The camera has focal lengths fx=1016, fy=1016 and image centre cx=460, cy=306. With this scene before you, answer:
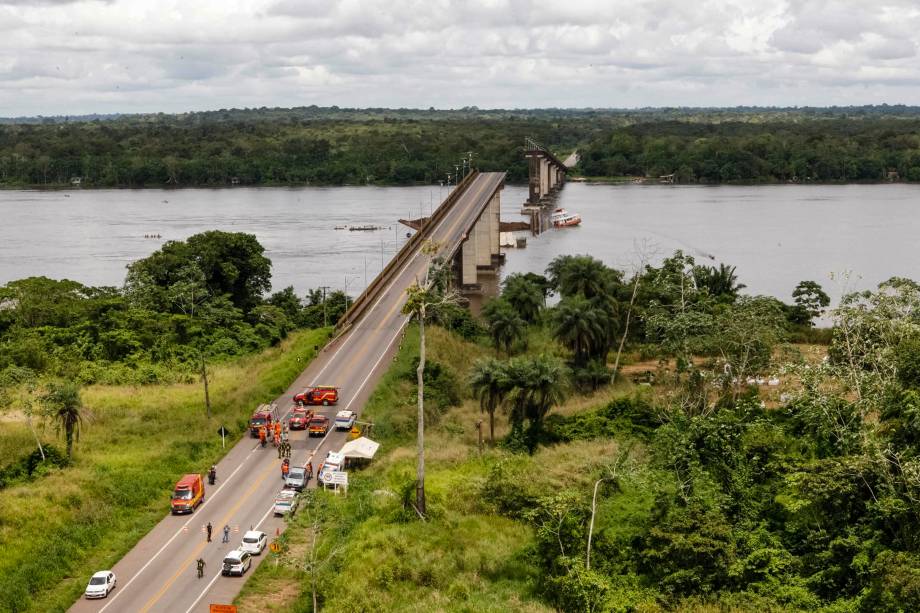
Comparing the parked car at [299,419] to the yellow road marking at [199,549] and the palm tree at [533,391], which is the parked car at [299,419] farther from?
the palm tree at [533,391]

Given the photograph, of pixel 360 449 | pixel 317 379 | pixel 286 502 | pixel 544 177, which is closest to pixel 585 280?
pixel 317 379

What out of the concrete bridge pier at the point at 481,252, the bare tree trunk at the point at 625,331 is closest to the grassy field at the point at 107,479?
the bare tree trunk at the point at 625,331

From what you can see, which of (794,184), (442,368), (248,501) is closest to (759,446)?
(248,501)

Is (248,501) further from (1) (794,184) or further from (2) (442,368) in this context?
(1) (794,184)

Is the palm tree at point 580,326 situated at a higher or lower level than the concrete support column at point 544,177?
lower

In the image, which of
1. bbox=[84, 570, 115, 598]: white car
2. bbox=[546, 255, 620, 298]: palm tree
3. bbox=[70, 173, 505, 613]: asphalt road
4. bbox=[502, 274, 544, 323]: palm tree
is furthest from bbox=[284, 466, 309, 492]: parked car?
bbox=[502, 274, 544, 323]: palm tree

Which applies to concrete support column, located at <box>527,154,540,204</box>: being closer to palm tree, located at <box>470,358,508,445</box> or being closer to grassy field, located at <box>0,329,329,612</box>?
grassy field, located at <box>0,329,329,612</box>
